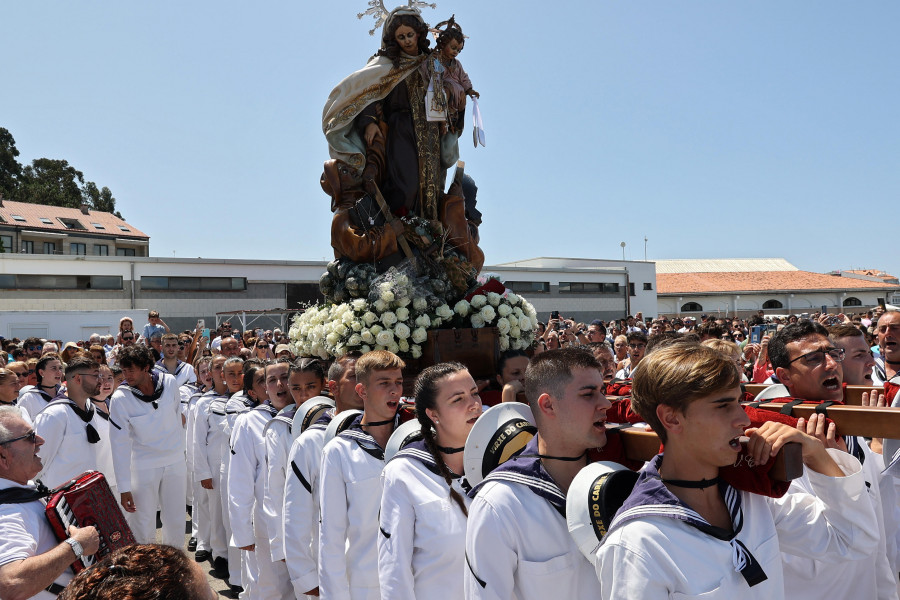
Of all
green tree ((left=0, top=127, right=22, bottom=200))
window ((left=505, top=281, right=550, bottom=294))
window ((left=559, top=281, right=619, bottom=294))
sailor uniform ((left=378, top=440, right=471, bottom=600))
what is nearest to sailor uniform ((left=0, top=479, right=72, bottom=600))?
sailor uniform ((left=378, top=440, right=471, bottom=600))

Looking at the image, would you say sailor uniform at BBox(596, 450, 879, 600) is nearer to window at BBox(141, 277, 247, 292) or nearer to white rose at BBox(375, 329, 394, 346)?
white rose at BBox(375, 329, 394, 346)

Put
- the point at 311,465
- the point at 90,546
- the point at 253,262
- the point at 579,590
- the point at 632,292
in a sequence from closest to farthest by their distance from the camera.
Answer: the point at 579,590 < the point at 90,546 < the point at 311,465 < the point at 253,262 < the point at 632,292

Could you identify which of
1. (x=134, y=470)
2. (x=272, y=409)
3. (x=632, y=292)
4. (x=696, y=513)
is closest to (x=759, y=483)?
(x=696, y=513)

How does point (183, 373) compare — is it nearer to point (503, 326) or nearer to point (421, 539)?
point (503, 326)

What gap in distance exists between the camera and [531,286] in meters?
39.9

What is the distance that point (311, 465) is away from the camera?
4.37 meters

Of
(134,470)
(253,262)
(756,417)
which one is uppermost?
(253,262)

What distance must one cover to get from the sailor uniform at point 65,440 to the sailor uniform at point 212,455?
1.34m

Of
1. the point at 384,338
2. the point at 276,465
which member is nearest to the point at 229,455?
the point at 276,465

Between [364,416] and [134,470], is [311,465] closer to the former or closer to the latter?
[364,416]

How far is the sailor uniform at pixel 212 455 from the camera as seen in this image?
775cm

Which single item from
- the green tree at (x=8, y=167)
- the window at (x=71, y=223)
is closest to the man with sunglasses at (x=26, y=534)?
the window at (x=71, y=223)

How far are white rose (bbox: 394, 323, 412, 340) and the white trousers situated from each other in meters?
3.19

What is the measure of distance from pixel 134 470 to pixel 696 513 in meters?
6.74
